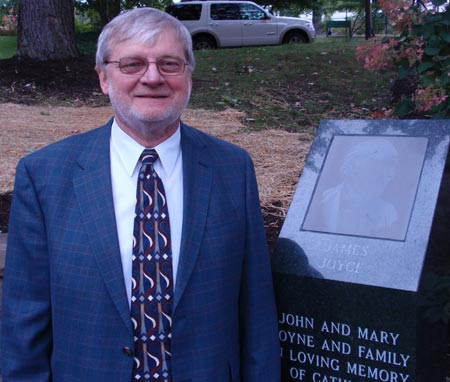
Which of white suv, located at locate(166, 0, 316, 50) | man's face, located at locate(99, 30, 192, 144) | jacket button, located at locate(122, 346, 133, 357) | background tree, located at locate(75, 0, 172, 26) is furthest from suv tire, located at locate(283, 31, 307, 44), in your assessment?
jacket button, located at locate(122, 346, 133, 357)

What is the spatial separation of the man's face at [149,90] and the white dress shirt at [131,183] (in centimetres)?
7

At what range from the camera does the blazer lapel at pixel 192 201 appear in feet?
6.75

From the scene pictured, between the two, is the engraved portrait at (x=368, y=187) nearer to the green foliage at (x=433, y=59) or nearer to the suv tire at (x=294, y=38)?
the green foliage at (x=433, y=59)

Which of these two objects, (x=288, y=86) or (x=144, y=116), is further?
(x=288, y=86)

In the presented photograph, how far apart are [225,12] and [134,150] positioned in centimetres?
1906

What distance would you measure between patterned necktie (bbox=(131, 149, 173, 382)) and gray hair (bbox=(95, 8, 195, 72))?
1.55 feet

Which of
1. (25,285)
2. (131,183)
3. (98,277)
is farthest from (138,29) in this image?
(25,285)

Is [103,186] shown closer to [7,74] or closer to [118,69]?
[118,69]

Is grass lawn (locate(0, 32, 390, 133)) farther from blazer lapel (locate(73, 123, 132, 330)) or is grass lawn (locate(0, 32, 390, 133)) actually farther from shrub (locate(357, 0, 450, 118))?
blazer lapel (locate(73, 123, 132, 330))

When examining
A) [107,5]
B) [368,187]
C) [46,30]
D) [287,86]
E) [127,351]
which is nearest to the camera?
[127,351]

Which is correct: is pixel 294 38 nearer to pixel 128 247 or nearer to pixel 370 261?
pixel 370 261

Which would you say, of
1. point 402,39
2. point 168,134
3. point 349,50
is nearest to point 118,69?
point 168,134

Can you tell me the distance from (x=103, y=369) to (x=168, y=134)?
0.77m

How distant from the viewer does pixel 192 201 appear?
214 centimetres
